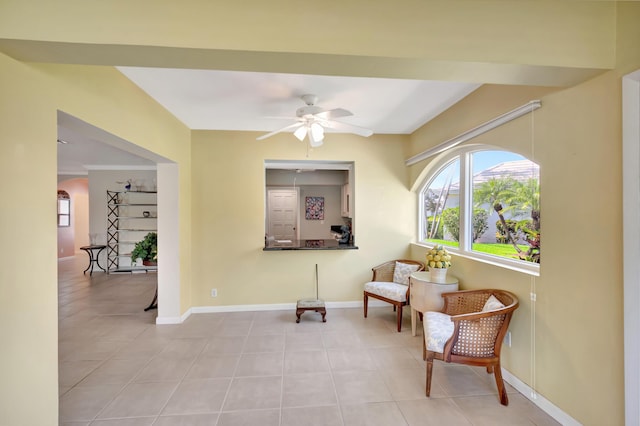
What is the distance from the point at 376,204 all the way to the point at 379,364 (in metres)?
2.30

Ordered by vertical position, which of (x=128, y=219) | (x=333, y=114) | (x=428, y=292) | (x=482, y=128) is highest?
(x=333, y=114)

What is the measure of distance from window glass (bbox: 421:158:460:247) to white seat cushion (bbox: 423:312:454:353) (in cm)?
124

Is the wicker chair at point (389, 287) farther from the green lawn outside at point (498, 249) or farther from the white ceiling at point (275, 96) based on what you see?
the white ceiling at point (275, 96)

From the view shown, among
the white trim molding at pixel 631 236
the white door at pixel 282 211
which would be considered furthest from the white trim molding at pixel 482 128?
the white door at pixel 282 211

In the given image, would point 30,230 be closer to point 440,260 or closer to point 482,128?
point 440,260

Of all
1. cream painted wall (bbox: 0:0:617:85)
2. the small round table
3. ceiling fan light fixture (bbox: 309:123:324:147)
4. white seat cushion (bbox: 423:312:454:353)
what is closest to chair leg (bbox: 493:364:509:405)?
white seat cushion (bbox: 423:312:454:353)

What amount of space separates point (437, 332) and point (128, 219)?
24.7ft

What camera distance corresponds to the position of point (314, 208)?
7641 mm

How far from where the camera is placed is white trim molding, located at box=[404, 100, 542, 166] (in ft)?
6.81

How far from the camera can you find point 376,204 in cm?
429

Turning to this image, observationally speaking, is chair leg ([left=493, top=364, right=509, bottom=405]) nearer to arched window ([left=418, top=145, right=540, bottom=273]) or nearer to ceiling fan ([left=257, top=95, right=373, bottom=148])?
arched window ([left=418, top=145, right=540, bottom=273])

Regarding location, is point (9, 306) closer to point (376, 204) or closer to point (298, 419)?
point (298, 419)

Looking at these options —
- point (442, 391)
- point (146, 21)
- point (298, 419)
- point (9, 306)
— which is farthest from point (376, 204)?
point (9, 306)

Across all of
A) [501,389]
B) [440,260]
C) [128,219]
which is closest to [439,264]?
[440,260]
